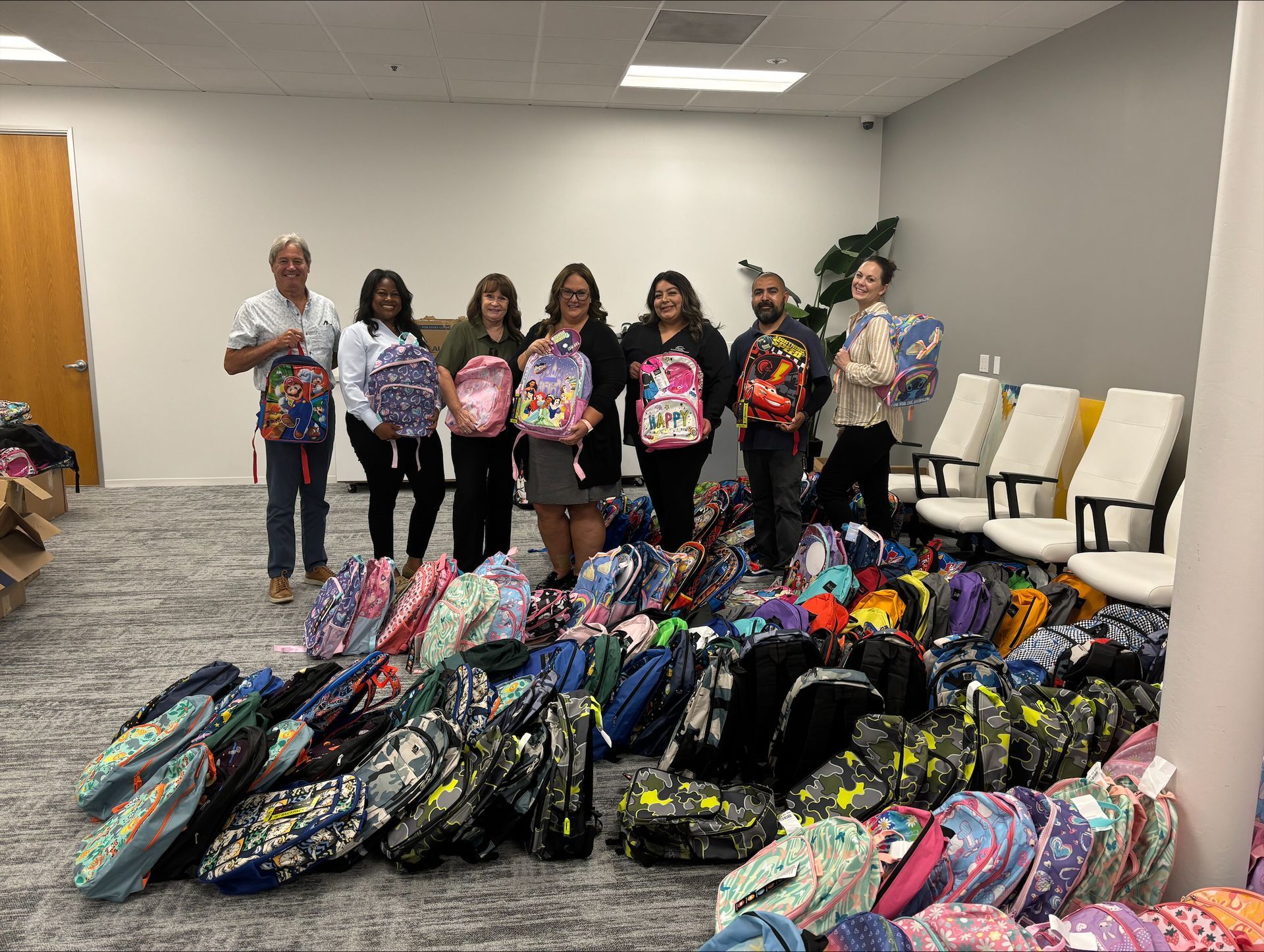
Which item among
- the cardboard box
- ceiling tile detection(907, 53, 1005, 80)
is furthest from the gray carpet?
ceiling tile detection(907, 53, 1005, 80)

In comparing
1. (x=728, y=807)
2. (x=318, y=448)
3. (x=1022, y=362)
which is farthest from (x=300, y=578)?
(x=1022, y=362)

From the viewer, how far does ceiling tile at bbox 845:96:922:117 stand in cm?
632

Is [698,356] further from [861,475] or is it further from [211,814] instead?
[211,814]

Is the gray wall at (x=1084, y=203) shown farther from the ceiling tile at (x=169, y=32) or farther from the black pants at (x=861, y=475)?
the ceiling tile at (x=169, y=32)

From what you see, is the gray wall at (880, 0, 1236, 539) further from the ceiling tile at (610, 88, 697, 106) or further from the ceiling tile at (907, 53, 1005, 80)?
the ceiling tile at (610, 88, 697, 106)

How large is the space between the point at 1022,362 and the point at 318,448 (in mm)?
3982

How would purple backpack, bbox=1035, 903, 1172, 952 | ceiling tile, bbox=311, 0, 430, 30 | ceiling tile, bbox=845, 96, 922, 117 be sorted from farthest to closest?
ceiling tile, bbox=845, 96, 922, 117 → ceiling tile, bbox=311, 0, 430, 30 → purple backpack, bbox=1035, 903, 1172, 952

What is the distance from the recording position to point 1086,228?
15.3 ft

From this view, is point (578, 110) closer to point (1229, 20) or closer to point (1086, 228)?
point (1086, 228)

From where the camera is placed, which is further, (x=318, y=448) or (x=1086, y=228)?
(x=1086, y=228)

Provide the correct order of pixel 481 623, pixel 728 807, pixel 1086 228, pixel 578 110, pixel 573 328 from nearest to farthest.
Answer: pixel 728 807 → pixel 481 623 → pixel 573 328 → pixel 1086 228 → pixel 578 110

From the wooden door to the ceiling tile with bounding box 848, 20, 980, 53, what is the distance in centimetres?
551

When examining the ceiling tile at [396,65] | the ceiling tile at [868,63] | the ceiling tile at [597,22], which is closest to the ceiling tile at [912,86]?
the ceiling tile at [868,63]

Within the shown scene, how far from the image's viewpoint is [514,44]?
16.8ft
